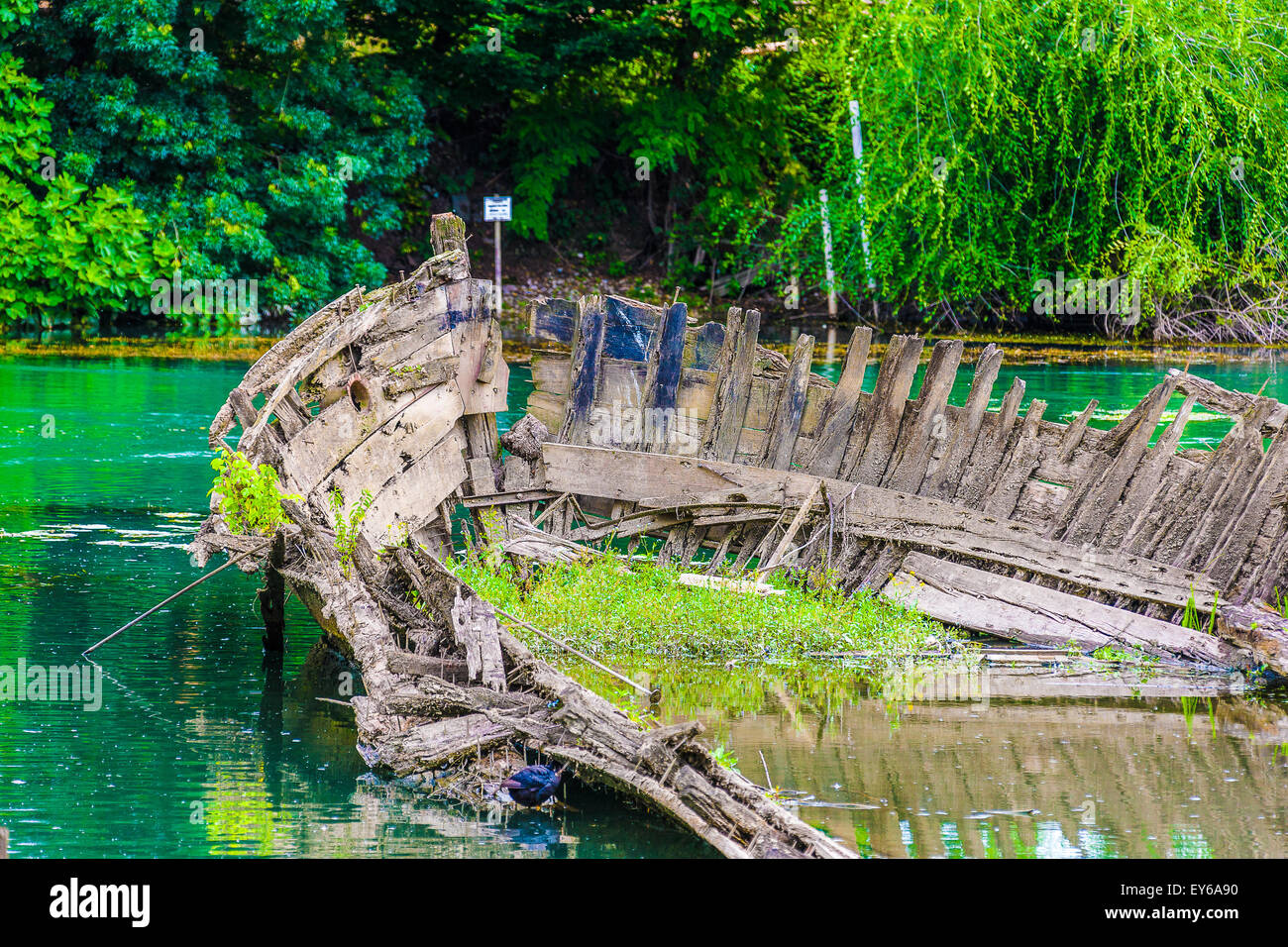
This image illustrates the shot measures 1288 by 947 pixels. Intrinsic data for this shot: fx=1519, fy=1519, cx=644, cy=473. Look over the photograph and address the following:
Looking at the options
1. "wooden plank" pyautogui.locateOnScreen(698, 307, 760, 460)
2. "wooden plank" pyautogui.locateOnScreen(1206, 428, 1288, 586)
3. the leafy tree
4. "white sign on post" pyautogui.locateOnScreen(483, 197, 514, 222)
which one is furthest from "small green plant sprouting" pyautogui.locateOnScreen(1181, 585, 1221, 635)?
the leafy tree

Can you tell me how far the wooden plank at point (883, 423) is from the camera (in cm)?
1009

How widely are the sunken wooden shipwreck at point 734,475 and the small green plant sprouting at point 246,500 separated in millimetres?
86

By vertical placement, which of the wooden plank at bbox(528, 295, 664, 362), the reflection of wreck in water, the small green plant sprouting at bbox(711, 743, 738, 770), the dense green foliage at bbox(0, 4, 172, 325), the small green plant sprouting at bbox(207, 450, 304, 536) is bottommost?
the reflection of wreck in water

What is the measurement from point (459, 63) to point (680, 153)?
219 inches

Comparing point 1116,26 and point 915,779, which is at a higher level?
point 1116,26

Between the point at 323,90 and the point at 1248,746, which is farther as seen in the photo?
the point at 323,90

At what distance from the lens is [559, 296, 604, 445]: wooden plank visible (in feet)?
34.7

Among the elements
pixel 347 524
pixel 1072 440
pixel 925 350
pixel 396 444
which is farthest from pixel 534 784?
pixel 925 350

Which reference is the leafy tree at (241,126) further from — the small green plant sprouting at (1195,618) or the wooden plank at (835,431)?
the small green plant sprouting at (1195,618)

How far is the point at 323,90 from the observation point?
3022 centimetres

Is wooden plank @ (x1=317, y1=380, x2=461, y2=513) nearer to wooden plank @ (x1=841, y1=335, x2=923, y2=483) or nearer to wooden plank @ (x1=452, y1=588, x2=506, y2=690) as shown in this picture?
wooden plank @ (x1=452, y1=588, x2=506, y2=690)

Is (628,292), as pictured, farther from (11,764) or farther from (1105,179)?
(11,764)

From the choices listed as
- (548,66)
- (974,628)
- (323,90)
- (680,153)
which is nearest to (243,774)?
(974,628)

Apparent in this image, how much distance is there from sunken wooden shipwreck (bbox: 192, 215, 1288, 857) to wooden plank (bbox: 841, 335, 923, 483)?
0.02 metres
